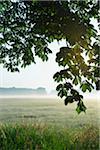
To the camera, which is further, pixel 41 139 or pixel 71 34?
pixel 41 139

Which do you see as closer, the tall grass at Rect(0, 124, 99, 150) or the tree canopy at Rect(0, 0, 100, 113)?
the tree canopy at Rect(0, 0, 100, 113)

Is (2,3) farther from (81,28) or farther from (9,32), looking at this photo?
(81,28)

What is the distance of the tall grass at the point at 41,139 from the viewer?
9578 mm

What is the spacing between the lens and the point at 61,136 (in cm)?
1149

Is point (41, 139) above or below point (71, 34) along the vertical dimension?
below

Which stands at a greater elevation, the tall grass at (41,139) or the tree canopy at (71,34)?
the tree canopy at (71,34)

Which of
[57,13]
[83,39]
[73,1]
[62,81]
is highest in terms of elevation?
[73,1]

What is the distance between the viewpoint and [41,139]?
1040cm

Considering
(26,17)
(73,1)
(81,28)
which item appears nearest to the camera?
(81,28)

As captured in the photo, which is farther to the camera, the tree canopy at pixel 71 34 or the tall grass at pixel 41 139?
the tall grass at pixel 41 139

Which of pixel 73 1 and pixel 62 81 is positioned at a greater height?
pixel 73 1

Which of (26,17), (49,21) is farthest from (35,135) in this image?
(49,21)

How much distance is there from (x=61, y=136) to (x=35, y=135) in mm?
1052

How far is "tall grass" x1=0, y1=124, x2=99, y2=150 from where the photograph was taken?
958 cm
